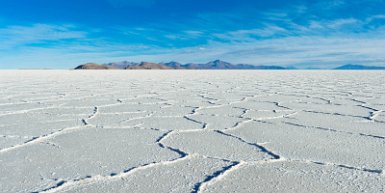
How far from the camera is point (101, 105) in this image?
148 inches

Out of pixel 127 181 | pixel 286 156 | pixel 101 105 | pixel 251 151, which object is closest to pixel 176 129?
pixel 251 151

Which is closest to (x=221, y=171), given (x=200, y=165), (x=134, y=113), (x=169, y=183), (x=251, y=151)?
(x=200, y=165)

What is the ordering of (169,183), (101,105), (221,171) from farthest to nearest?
(101,105)
(221,171)
(169,183)

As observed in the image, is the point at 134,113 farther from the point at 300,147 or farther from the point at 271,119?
the point at 300,147

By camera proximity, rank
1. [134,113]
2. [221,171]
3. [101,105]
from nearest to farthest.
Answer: [221,171] < [134,113] < [101,105]

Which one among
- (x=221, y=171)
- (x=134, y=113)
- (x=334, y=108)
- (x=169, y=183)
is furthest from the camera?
(x=334, y=108)

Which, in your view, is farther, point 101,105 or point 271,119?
point 101,105

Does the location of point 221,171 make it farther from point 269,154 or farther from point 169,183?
point 269,154

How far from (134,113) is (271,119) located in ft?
3.67

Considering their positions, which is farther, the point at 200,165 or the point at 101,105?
the point at 101,105

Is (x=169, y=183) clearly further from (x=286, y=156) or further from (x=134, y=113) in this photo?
(x=134, y=113)

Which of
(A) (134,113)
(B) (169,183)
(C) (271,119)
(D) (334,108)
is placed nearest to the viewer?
(B) (169,183)

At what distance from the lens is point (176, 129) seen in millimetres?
2443

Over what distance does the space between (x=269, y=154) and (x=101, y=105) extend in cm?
232
